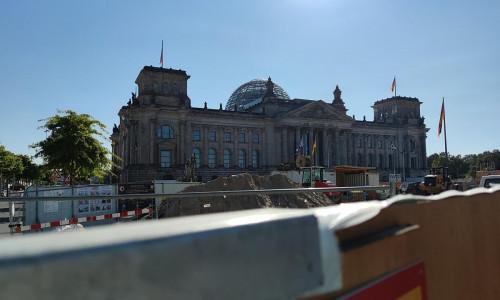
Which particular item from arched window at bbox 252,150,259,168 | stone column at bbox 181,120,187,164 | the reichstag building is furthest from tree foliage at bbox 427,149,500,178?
stone column at bbox 181,120,187,164

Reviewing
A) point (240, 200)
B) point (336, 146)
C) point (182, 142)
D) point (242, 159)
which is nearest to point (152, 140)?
point (182, 142)

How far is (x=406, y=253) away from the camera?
Result: 232 centimetres

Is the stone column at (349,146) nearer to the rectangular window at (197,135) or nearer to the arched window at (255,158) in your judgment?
the arched window at (255,158)

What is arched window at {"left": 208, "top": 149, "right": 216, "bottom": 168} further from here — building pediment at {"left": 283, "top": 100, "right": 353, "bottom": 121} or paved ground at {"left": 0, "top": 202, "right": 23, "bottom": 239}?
paved ground at {"left": 0, "top": 202, "right": 23, "bottom": 239}

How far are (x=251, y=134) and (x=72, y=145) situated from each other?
46189 mm

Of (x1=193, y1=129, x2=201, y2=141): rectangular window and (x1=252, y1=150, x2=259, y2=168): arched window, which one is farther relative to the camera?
(x1=252, y1=150, x2=259, y2=168): arched window

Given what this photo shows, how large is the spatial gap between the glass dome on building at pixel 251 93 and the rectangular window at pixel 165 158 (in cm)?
2752

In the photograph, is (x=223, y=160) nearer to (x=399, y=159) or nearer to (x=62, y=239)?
(x=399, y=159)

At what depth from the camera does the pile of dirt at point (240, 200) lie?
1138 centimetres

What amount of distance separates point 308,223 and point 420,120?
96094 mm

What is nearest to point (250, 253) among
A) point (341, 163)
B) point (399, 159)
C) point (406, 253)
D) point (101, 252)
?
point (101, 252)

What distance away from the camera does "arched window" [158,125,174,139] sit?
63.3 metres

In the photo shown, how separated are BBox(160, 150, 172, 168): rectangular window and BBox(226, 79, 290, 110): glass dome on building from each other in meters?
27.5

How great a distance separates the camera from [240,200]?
18188 mm
